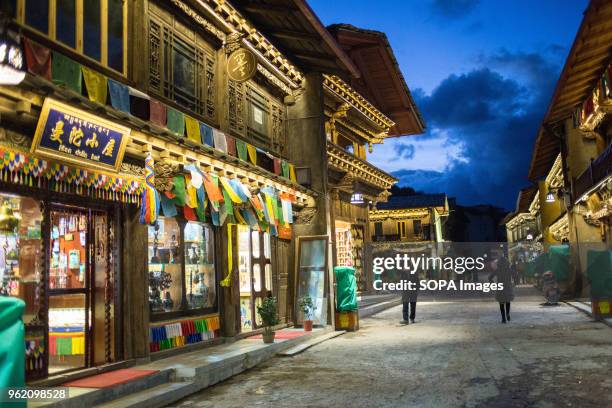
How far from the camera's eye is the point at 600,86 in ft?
58.0

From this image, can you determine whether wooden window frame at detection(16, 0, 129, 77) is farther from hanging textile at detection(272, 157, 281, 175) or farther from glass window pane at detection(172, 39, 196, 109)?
hanging textile at detection(272, 157, 281, 175)

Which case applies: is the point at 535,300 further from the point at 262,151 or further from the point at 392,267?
the point at 262,151

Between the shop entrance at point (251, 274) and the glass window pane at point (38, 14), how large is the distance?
24.4 feet

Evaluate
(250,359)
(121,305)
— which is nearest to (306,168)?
(250,359)

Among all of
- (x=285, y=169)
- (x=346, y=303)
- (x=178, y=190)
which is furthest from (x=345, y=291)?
(x=178, y=190)

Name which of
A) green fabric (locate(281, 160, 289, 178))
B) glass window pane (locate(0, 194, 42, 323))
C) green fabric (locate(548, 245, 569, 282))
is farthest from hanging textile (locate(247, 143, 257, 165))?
green fabric (locate(548, 245, 569, 282))

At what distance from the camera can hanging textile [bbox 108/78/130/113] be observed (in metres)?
9.52

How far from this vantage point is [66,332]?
9.40 m

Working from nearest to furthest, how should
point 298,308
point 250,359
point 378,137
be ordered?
point 250,359 → point 298,308 → point 378,137

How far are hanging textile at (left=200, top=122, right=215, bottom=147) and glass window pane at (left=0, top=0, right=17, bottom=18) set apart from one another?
16.3 feet

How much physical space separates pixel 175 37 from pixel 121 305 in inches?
240

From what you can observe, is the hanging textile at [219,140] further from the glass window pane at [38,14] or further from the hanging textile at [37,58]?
the hanging textile at [37,58]

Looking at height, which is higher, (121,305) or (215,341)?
(121,305)

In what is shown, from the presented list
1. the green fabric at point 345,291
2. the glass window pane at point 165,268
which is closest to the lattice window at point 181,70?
the glass window pane at point 165,268
